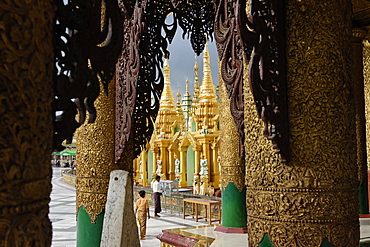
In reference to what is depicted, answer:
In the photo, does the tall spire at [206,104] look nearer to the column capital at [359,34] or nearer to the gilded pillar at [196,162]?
the gilded pillar at [196,162]

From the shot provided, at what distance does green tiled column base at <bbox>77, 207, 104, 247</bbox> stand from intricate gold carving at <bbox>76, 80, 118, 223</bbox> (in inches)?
2.2

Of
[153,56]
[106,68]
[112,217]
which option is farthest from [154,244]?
[106,68]

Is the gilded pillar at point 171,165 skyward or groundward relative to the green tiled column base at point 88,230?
skyward

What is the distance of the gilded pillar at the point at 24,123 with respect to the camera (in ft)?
2.99

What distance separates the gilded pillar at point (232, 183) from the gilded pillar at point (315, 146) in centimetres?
377

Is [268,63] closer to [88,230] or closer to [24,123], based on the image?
[24,123]

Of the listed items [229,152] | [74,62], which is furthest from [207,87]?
[74,62]

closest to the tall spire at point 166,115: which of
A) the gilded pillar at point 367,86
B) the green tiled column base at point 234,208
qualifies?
the gilded pillar at point 367,86

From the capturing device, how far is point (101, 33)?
1.65 m

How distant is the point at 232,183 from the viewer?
21.5 ft

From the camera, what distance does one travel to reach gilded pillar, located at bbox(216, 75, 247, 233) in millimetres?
6477

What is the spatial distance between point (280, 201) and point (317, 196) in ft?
0.72

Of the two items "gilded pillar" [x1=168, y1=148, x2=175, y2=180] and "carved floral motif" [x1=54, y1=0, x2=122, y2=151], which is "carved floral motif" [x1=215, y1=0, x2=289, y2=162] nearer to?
"carved floral motif" [x1=54, y1=0, x2=122, y2=151]

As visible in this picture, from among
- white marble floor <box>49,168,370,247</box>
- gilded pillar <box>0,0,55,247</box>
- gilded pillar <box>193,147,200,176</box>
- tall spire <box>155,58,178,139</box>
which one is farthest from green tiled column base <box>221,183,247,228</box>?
tall spire <box>155,58,178,139</box>
